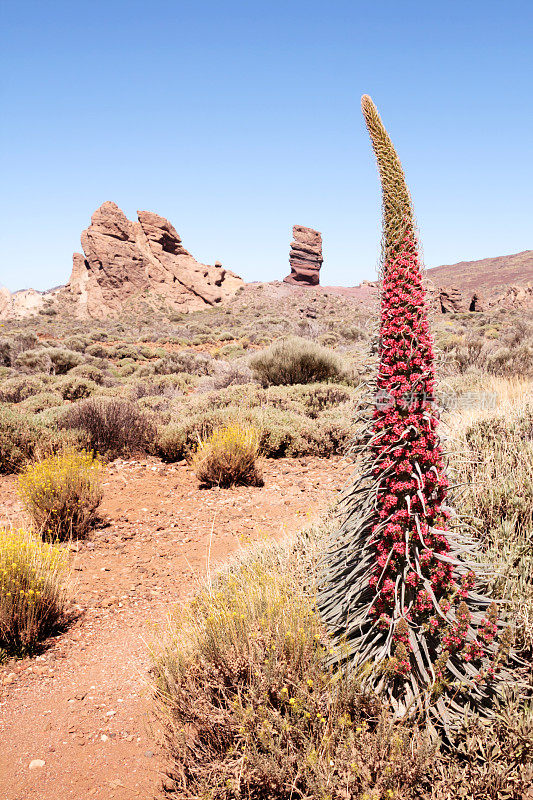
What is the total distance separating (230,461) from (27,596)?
3143 mm

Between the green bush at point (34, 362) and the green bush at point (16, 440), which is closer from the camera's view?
the green bush at point (16, 440)

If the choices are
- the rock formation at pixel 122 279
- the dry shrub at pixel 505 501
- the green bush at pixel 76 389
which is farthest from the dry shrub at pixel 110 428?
the rock formation at pixel 122 279

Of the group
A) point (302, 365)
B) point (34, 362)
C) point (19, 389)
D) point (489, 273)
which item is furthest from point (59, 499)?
point (489, 273)

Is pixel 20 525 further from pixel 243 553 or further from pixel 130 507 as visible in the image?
pixel 243 553

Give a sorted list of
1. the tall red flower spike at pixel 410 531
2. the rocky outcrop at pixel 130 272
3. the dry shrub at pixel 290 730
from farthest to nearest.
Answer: the rocky outcrop at pixel 130 272
the tall red flower spike at pixel 410 531
the dry shrub at pixel 290 730

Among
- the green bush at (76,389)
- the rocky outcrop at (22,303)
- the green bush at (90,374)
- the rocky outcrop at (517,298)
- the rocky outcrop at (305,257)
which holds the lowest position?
the green bush at (76,389)

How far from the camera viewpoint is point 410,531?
2008 millimetres

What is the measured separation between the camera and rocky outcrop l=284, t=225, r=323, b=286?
7969 centimetres

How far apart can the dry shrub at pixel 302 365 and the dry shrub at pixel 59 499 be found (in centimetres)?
615

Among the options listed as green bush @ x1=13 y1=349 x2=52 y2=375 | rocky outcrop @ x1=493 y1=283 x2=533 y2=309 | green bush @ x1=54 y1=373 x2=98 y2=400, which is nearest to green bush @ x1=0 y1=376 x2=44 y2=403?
green bush @ x1=54 y1=373 x2=98 y2=400

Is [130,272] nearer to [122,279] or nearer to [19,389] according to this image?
[122,279]

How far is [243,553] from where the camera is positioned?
3.97m

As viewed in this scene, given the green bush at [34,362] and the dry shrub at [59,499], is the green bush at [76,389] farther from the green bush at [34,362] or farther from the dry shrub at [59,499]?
the dry shrub at [59,499]

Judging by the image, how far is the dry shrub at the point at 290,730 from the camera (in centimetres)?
181
